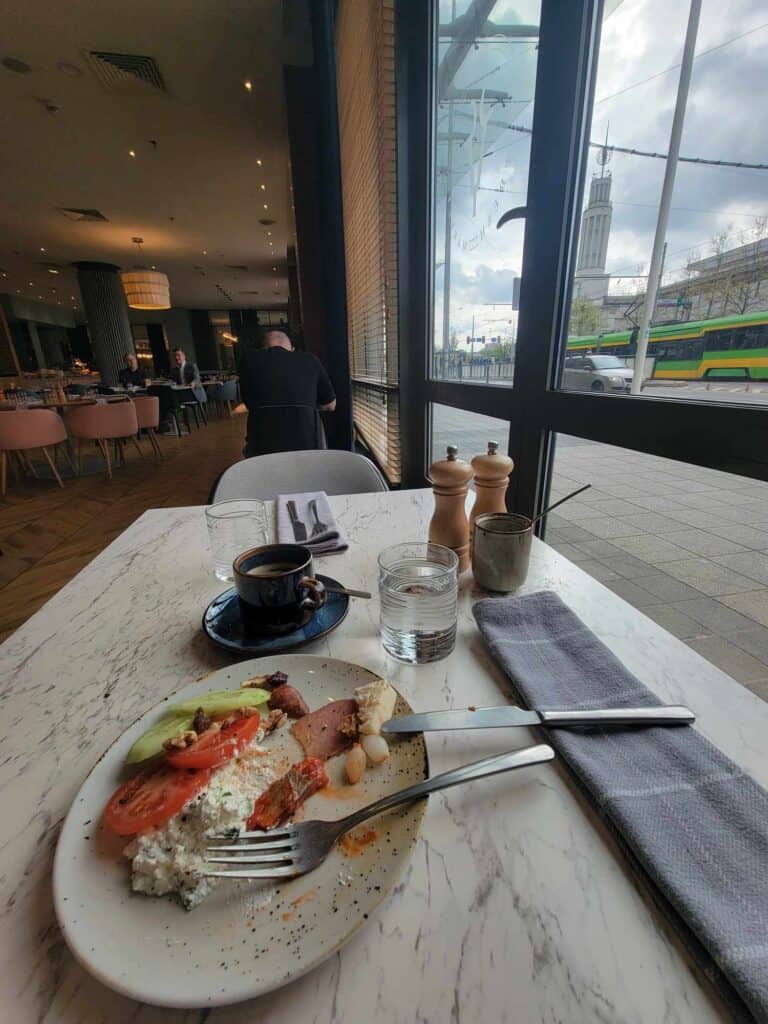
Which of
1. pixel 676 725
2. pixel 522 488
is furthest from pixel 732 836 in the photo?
pixel 522 488

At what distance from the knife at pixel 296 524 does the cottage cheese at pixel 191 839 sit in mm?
454

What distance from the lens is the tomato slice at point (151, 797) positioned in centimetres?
→ 26

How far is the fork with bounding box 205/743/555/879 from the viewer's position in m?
0.25

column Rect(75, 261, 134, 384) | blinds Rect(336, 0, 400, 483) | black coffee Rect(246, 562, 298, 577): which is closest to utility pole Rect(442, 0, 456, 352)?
blinds Rect(336, 0, 400, 483)

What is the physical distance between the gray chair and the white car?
490 mm

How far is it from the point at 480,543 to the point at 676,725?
0.27 metres

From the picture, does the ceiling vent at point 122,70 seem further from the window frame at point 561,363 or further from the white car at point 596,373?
the white car at point 596,373

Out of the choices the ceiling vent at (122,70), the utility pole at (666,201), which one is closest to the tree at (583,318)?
the utility pole at (666,201)

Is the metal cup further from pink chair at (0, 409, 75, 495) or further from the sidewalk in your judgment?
pink chair at (0, 409, 75, 495)

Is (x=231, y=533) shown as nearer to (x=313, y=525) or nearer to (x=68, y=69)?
(x=313, y=525)

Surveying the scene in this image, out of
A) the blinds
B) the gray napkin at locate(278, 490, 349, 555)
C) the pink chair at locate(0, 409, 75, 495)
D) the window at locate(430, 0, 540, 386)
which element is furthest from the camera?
the pink chair at locate(0, 409, 75, 495)

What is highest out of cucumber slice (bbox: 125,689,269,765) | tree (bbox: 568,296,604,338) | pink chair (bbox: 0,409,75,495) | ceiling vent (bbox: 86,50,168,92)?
ceiling vent (bbox: 86,50,168,92)

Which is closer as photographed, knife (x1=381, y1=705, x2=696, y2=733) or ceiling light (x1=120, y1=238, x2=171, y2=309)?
knife (x1=381, y1=705, x2=696, y2=733)

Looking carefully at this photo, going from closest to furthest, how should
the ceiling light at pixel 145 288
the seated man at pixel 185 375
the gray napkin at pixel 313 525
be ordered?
the gray napkin at pixel 313 525
the ceiling light at pixel 145 288
the seated man at pixel 185 375
